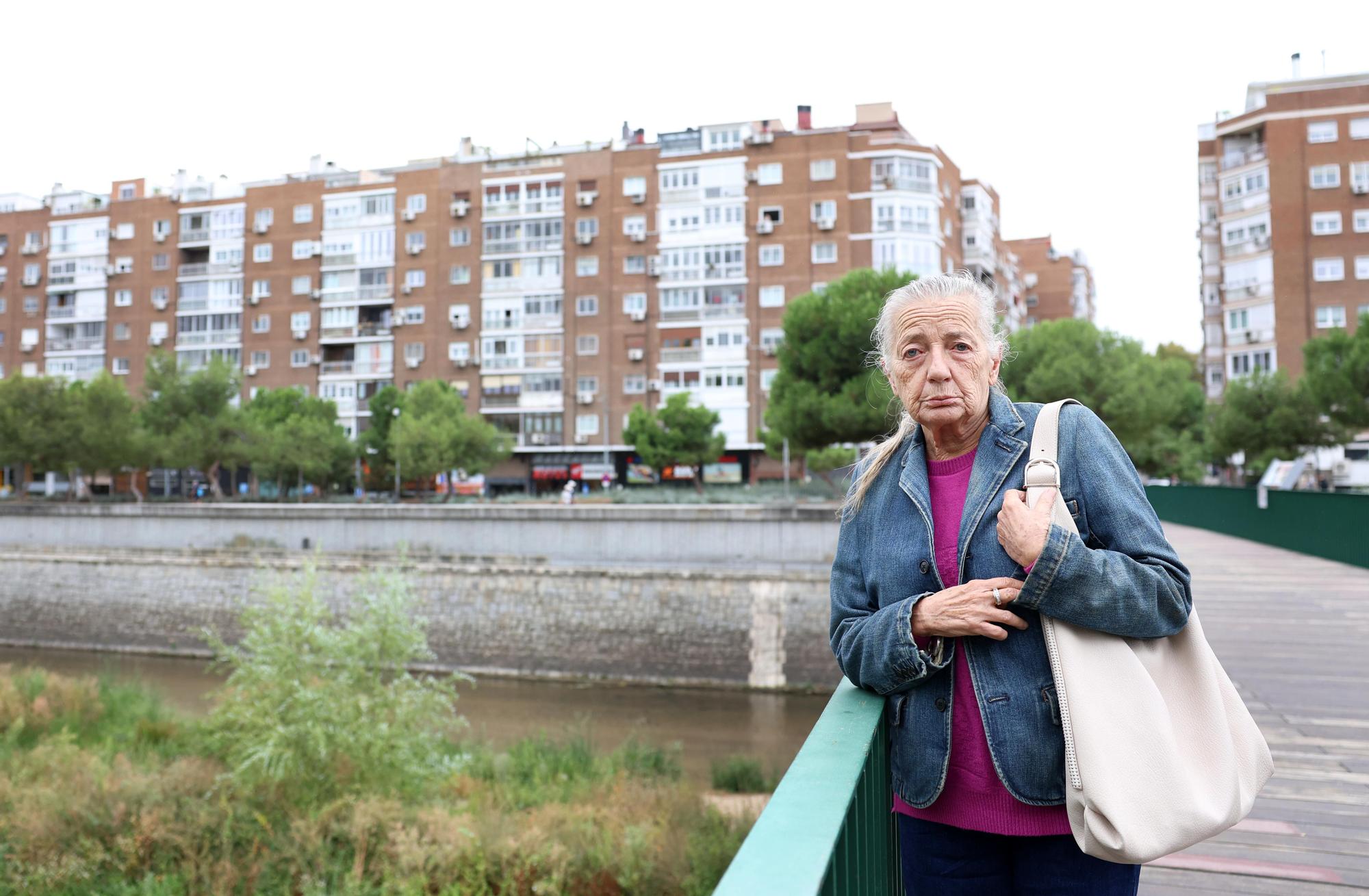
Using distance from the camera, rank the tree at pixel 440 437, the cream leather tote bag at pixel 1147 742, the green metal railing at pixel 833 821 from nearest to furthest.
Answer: the green metal railing at pixel 833 821
the cream leather tote bag at pixel 1147 742
the tree at pixel 440 437

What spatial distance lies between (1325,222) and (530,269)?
41077mm

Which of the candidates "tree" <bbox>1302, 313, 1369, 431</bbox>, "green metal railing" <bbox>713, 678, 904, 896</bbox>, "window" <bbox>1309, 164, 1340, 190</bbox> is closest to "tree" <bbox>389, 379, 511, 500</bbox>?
"tree" <bbox>1302, 313, 1369, 431</bbox>

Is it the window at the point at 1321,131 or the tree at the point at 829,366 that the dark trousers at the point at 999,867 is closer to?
the tree at the point at 829,366

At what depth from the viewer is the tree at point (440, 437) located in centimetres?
4453

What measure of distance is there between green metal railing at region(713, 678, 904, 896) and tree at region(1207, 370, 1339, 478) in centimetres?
3393

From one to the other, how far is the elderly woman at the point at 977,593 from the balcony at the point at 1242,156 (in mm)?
55721

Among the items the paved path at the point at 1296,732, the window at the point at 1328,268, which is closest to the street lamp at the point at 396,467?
the paved path at the point at 1296,732

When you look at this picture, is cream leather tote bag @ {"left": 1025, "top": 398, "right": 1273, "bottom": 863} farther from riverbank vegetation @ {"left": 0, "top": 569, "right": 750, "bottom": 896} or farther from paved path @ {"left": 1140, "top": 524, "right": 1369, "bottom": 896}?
riverbank vegetation @ {"left": 0, "top": 569, "right": 750, "bottom": 896}

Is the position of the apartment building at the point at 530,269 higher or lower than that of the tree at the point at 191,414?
higher

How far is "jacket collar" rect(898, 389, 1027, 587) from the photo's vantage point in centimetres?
208

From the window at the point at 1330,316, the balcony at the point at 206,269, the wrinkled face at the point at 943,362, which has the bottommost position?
the wrinkled face at the point at 943,362

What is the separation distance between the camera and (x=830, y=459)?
162ft

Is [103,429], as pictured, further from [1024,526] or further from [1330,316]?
[1330,316]

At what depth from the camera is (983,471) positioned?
2111 mm
